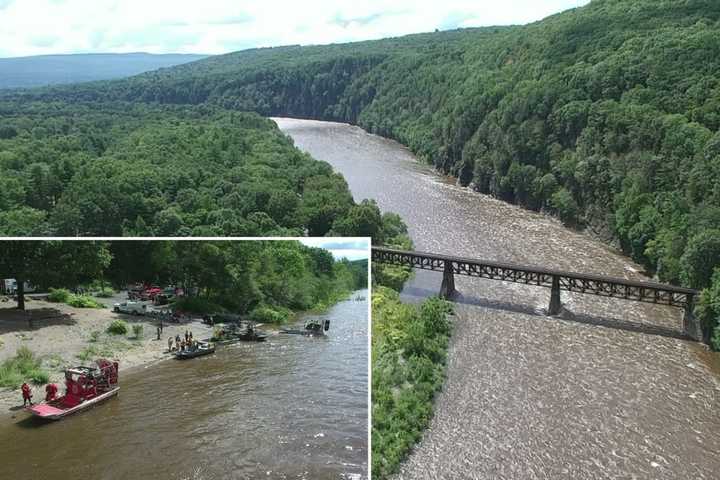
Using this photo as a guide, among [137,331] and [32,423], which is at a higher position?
[137,331]

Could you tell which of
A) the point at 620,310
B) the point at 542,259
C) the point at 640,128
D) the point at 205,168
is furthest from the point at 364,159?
the point at 620,310

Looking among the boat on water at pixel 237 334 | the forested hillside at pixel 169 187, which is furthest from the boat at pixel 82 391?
the forested hillside at pixel 169 187

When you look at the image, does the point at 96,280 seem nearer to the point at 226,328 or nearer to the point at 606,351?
the point at 226,328

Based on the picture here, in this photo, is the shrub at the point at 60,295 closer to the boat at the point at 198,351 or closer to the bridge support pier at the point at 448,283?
the boat at the point at 198,351

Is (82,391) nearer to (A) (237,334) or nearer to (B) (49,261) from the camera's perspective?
(B) (49,261)

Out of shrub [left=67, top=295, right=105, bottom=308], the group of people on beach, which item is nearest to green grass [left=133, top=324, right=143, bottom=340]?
the group of people on beach

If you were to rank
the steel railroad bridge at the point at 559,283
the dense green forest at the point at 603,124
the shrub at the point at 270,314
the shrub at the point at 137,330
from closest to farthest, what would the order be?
the shrub at the point at 270,314, the shrub at the point at 137,330, the steel railroad bridge at the point at 559,283, the dense green forest at the point at 603,124

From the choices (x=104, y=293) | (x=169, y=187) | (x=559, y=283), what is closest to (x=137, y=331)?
(x=104, y=293)

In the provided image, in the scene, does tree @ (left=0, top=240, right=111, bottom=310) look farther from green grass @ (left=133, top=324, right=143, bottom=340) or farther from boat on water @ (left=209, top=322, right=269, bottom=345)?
boat on water @ (left=209, top=322, right=269, bottom=345)
